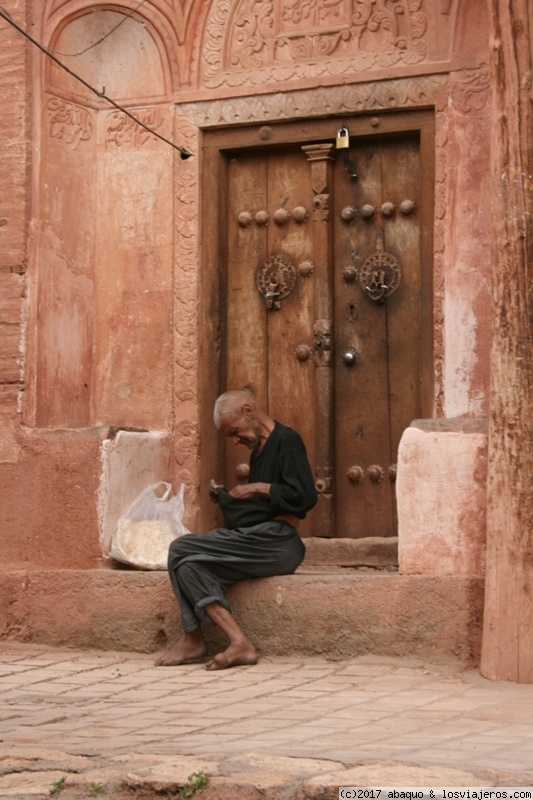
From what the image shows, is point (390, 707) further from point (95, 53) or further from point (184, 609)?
point (95, 53)

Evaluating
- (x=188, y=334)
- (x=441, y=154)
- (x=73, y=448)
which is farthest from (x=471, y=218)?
(x=73, y=448)

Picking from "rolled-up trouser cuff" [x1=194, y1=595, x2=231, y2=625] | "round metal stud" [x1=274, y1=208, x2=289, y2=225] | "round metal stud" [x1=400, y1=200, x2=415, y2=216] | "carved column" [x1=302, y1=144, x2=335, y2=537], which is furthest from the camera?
"round metal stud" [x1=274, y1=208, x2=289, y2=225]

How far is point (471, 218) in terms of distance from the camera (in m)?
7.95

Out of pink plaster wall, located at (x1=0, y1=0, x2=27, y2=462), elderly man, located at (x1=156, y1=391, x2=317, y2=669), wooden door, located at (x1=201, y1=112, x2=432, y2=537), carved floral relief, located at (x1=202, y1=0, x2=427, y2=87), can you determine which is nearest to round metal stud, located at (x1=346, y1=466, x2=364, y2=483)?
wooden door, located at (x1=201, y1=112, x2=432, y2=537)

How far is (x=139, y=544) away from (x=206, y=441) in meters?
0.87

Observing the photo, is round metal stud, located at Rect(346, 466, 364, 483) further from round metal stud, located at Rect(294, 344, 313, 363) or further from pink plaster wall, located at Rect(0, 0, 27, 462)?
pink plaster wall, located at Rect(0, 0, 27, 462)

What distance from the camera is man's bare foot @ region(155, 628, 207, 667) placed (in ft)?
24.1

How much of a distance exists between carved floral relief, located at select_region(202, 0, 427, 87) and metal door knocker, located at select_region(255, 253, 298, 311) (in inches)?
41.1

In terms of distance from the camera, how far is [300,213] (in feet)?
28.1

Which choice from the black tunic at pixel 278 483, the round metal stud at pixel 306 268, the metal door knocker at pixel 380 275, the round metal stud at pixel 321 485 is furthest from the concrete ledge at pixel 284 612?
the round metal stud at pixel 306 268

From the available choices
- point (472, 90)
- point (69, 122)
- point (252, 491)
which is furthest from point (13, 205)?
point (472, 90)

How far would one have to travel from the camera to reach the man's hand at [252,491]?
24.6 feet

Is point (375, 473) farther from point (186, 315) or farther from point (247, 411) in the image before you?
point (186, 315)

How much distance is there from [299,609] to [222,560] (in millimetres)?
446
